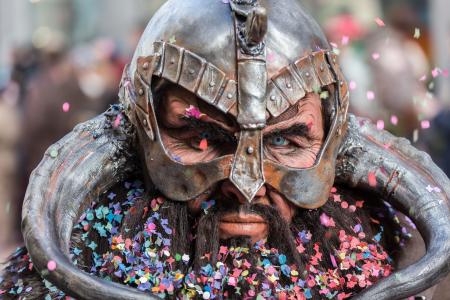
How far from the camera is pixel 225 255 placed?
5.01 meters

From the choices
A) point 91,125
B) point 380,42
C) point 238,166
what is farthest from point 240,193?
point 380,42

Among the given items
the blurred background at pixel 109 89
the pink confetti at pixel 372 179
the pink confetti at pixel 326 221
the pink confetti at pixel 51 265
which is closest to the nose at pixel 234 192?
the pink confetti at pixel 326 221

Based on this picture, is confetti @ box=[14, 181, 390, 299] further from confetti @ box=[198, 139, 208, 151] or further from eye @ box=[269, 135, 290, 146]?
eye @ box=[269, 135, 290, 146]

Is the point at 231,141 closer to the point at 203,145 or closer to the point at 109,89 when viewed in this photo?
the point at 203,145

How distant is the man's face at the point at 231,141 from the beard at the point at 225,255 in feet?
0.11

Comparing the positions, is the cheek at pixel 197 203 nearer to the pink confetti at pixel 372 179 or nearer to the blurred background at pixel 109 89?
the pink confetti at pixel 372 179

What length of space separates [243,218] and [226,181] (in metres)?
0.17

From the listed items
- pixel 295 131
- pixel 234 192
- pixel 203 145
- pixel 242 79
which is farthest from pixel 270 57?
pixel 234 192

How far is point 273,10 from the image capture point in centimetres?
509

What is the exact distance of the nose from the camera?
487 centimetres

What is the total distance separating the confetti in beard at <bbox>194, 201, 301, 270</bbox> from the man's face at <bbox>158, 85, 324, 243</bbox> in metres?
0.02

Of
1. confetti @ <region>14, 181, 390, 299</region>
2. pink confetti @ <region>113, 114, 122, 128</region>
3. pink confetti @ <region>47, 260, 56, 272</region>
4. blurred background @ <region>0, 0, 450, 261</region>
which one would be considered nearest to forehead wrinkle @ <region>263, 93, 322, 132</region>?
confetti @ <region>14, 181, 390, 299</region>

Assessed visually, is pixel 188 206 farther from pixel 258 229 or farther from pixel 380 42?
pixel 380 42

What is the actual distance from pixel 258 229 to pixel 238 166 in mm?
310
